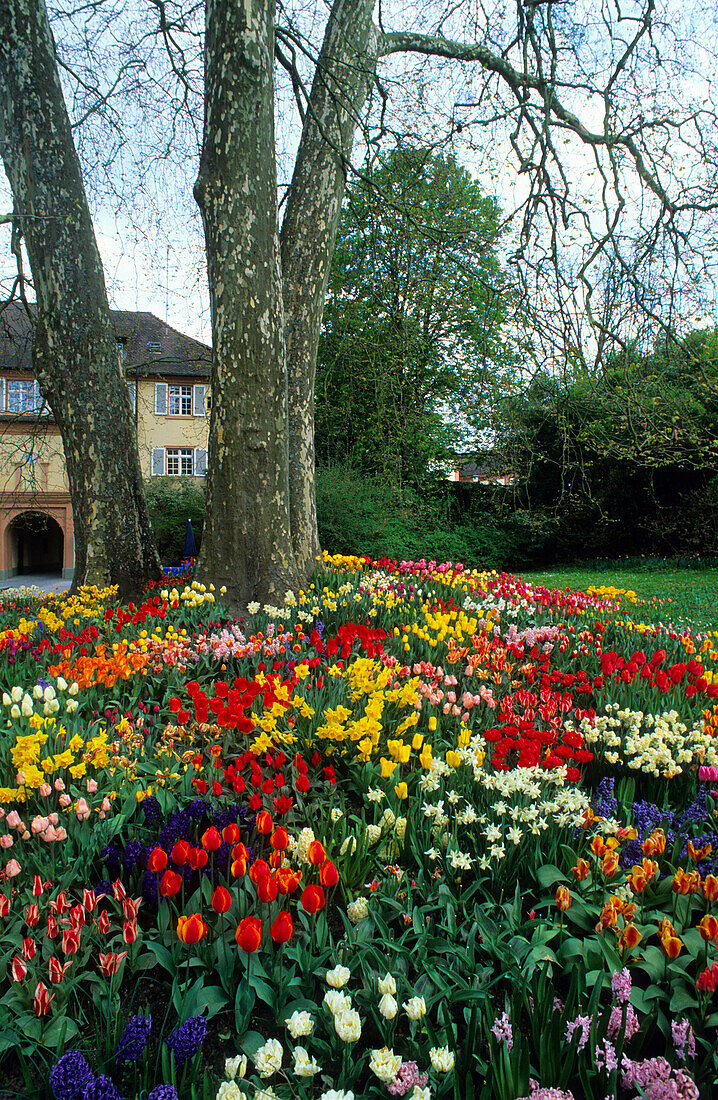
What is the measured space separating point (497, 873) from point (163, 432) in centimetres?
3014

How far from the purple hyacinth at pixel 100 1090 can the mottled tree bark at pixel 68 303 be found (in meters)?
4.68

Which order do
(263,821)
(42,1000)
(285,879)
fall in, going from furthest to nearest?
(263,821)
(285,879)
(42,1000)

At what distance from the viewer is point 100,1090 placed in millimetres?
1061

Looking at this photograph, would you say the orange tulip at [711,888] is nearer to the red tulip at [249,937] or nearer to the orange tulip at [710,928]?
the orange tulip at [710,928]

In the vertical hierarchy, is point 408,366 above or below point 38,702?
above

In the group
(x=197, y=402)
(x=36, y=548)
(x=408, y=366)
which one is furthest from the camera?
(x=36, y=548)

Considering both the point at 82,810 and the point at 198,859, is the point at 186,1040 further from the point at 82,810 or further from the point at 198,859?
the point at 82,810

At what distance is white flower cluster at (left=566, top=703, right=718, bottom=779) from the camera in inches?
88.4

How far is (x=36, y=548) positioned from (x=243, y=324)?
3447 centimetres

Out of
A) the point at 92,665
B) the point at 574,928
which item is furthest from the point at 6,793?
the point at 574,928

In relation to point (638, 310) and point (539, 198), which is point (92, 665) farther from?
point (539, 198)

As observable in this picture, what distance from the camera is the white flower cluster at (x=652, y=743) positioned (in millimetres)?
2244

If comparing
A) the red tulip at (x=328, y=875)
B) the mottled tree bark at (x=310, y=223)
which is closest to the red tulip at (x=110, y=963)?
the red tulip at (x=328, y=875)

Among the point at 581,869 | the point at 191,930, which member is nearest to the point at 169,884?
the point at 191,930
